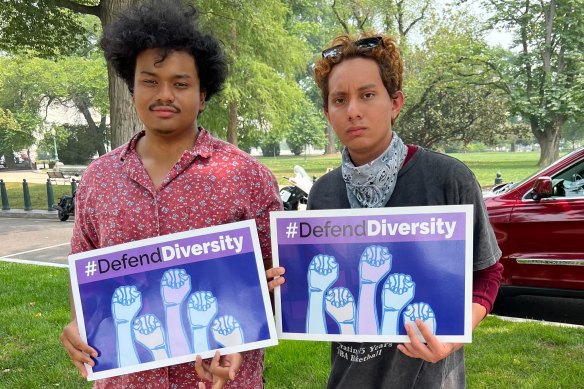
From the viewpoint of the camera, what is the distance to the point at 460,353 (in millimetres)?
1763

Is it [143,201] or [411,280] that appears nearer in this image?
[411,280]

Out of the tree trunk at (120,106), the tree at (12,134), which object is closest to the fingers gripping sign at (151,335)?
the tree trunk at (120,106)

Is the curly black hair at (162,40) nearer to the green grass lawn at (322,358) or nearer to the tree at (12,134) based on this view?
the green grass lawn at (322,358)

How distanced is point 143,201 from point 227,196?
0.95 feet

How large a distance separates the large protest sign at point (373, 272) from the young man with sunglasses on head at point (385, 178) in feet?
0.25

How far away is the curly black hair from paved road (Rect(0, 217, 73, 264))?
761 centimetres

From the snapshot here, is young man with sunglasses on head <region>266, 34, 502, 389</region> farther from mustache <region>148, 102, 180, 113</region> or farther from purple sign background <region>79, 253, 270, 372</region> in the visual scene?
mustache <region>148, 102, 180, 113</region>

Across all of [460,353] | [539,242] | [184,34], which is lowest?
[539,242]

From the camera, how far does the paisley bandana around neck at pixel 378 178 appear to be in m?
1.65

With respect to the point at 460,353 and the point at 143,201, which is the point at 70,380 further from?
the point at 460,353

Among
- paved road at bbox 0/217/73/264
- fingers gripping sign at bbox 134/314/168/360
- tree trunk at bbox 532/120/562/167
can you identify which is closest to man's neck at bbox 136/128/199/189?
fingers gripping sign at bbox 134/314/168/360

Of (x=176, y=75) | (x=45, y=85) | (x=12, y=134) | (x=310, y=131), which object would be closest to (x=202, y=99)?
(x=176, y=75)

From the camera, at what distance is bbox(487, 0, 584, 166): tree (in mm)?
20984

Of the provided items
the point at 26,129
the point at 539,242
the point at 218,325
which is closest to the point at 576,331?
the point at 539,242
